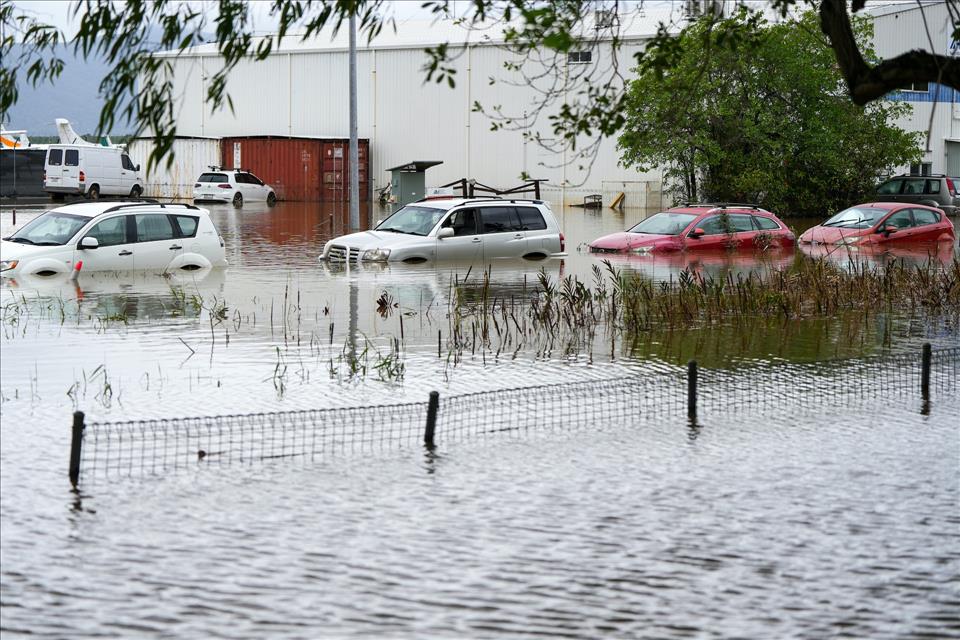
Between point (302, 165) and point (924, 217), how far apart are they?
32143 mm

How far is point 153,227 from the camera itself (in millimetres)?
24469

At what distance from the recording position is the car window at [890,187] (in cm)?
5134

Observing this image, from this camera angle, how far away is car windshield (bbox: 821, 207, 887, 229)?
35.1 meters

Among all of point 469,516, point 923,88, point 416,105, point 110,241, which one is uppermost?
point 923,88

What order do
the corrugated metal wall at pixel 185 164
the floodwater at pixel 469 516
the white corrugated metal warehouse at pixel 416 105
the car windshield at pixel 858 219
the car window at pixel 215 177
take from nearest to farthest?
the floodwater at pixel 469 516
the car windshield at pixel 858 219
the car window at pixel 215 177
the white corrugated metal warehouse at pixel 416 105
the corrugated metal wall at pixel 185 164

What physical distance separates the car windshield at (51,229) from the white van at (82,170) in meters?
29.6

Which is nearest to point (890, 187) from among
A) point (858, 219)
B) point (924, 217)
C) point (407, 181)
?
point (924, 217)

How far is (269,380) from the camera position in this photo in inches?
585

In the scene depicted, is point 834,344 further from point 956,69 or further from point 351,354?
point 956,69

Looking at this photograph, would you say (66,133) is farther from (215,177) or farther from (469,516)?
(469,516)

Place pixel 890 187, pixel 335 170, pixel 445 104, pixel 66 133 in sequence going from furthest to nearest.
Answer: pixel 66 133 < pixel 445 104 < pixel 335 170 < pixel 890 187

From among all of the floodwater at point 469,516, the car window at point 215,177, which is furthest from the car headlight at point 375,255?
the car window at point 215,177

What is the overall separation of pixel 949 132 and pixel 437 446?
189 ft

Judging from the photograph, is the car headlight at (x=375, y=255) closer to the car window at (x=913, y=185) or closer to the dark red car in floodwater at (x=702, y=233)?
the dark red car in floodwater at (x=702, y=233)
